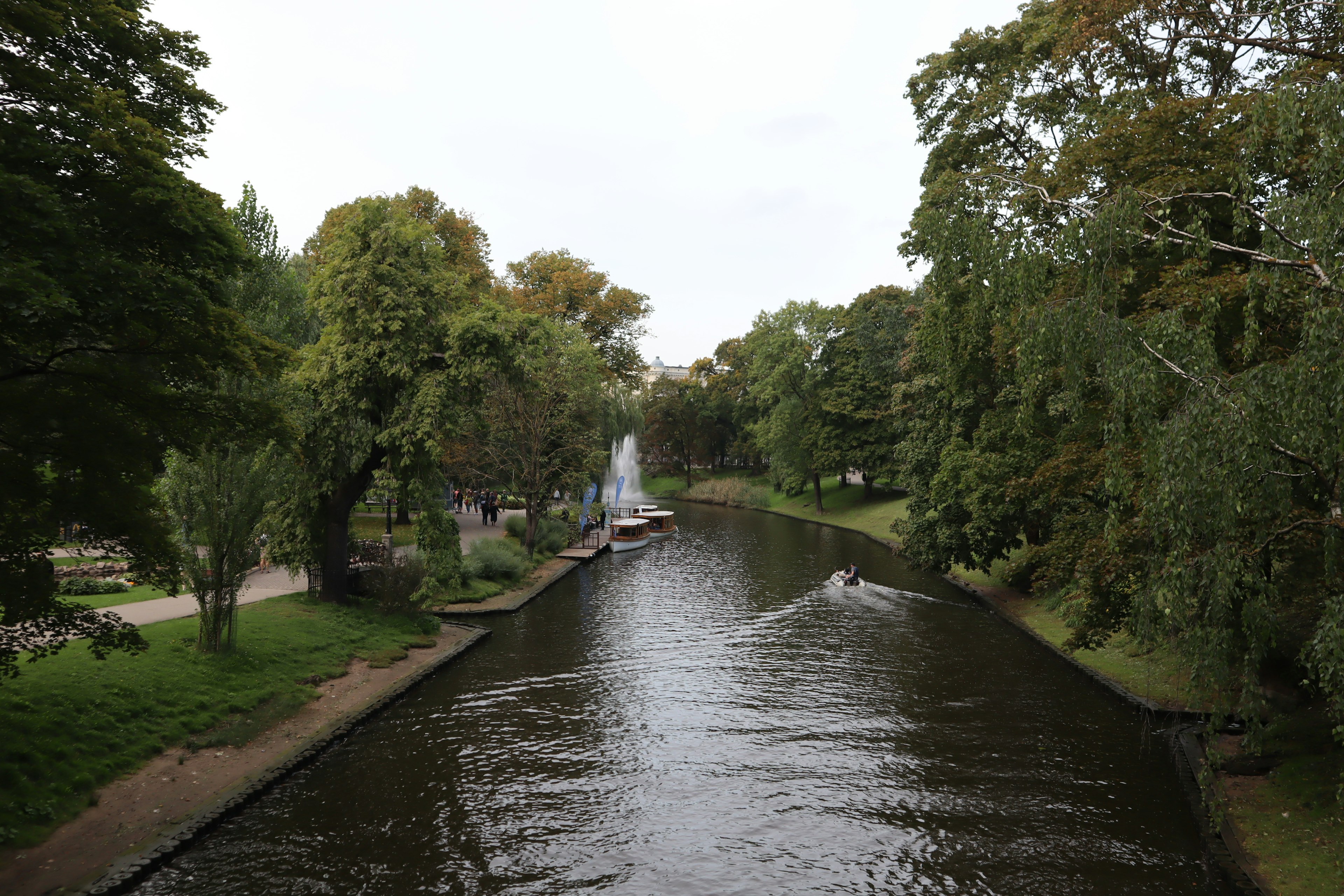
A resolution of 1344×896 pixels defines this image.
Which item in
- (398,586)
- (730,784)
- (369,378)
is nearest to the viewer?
(730,784)

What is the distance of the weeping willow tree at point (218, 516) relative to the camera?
16.3 meters

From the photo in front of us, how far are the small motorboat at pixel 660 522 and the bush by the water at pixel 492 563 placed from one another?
60.1 ft

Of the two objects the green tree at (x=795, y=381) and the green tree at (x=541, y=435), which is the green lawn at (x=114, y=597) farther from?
the green tree at (x=795, y=381)

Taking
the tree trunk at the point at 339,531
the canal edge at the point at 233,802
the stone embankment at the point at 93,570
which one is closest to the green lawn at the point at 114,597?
the stone embankment at the point at 93,570

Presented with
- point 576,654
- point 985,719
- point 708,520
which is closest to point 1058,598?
point 985,719

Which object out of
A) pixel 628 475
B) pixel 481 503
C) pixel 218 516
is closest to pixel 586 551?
pixel 481 503

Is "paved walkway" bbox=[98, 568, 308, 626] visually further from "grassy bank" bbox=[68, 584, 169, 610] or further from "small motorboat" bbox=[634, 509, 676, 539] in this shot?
"small motorboat" bbox=[634, 509, 676, 539]

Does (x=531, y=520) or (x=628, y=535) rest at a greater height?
(x=531, y=520)

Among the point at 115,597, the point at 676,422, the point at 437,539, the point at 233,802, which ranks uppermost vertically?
the point at 676,422

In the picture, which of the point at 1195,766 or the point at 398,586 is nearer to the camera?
the point at 1195,766

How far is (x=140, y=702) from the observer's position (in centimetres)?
1367

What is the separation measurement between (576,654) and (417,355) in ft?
31.0

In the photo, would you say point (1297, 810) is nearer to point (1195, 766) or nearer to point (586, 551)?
point (1195, 766)

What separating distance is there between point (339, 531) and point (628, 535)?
23.9 m
